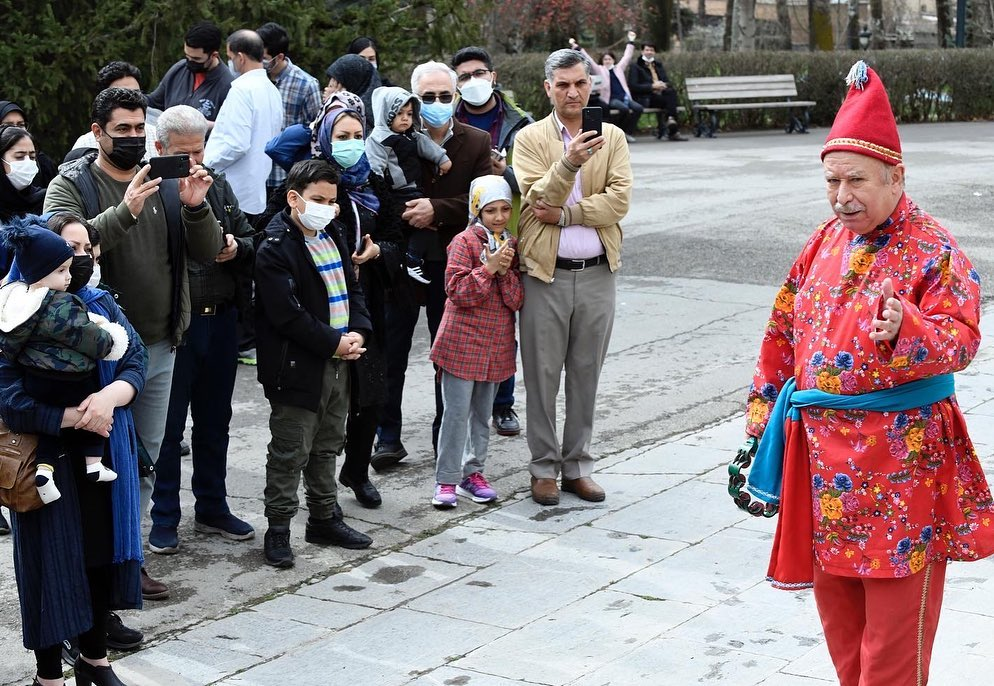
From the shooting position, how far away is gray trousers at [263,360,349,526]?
5.62 m

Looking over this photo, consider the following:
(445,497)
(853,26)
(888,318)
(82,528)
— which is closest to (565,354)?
(445,497)

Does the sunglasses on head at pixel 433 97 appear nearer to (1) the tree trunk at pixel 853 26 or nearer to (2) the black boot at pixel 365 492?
(2) the black boot at pixel 365 492

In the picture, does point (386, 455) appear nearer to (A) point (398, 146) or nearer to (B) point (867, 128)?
(A) point (398, 146)

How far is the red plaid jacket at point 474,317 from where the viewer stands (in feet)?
20.7

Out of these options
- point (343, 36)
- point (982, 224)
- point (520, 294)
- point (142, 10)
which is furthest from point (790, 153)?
point (520, 294)

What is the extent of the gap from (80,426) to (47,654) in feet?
2.42

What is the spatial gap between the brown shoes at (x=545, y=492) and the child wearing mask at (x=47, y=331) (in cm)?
250

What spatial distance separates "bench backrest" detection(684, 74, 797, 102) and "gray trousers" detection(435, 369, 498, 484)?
57.3ft

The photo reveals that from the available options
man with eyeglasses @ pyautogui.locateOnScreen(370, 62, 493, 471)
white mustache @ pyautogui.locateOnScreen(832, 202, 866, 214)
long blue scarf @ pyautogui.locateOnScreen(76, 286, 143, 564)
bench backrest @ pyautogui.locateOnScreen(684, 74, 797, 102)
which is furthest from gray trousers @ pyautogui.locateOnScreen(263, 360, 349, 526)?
bench backrest @ pyautogui.locateOnScreen(684, 74, 797, 102)

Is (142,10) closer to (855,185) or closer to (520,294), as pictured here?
(520,294)

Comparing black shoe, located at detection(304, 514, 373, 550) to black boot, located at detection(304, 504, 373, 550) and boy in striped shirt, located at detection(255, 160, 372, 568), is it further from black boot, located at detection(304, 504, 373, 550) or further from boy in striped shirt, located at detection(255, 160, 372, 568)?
boy in striped shirt, located at detection(255, 160, 372, 568)

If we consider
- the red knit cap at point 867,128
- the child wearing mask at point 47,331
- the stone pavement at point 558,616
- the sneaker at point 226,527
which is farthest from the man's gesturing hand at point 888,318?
the sneaker at point 226,527

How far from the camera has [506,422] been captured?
24.7ft

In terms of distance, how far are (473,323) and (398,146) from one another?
1.00 metres
